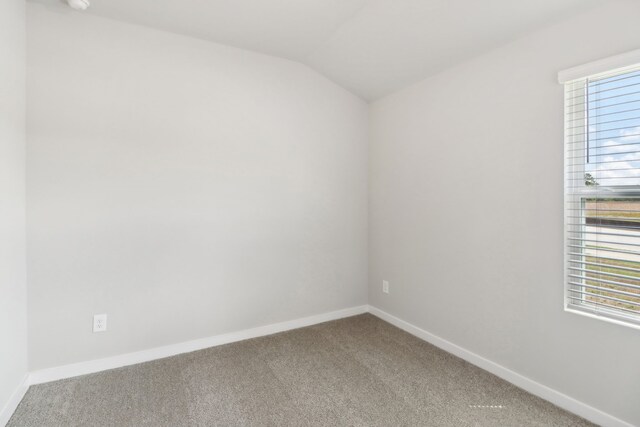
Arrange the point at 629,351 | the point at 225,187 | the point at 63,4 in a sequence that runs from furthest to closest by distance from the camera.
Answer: the point at 225,187, the point at 63,4, the point at 629,351

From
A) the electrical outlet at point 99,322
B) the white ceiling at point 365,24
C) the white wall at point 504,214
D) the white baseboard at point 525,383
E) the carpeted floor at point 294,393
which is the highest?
the white ceiling at point 365,24

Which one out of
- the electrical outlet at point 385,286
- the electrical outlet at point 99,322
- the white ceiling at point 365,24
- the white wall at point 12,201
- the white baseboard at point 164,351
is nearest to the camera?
the white wall at point 12,201

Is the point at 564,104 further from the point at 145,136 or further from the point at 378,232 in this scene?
the point at 145,136

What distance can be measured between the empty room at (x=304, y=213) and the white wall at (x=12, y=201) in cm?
2

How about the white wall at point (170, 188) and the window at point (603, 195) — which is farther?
the white wall at point (170, 188)

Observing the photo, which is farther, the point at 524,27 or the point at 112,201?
the point at 112,201

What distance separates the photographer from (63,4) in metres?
2.05

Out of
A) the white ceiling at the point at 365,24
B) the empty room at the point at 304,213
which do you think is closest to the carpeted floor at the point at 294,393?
the empty room at the point at 304,213

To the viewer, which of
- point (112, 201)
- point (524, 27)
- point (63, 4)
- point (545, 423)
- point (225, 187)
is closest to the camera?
point (545, 423)

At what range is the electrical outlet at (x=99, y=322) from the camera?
220cm

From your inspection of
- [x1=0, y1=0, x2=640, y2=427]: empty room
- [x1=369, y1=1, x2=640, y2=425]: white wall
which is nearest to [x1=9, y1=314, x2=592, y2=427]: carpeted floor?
[x1=0, y1=0, x2=640, y2=427]: empty room

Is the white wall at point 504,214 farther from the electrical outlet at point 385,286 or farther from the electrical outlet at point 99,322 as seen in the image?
the electrical outlet at point 99,322

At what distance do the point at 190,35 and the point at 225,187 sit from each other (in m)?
1.24

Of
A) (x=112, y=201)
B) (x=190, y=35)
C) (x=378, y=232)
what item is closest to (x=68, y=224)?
(x=112, y=201)
